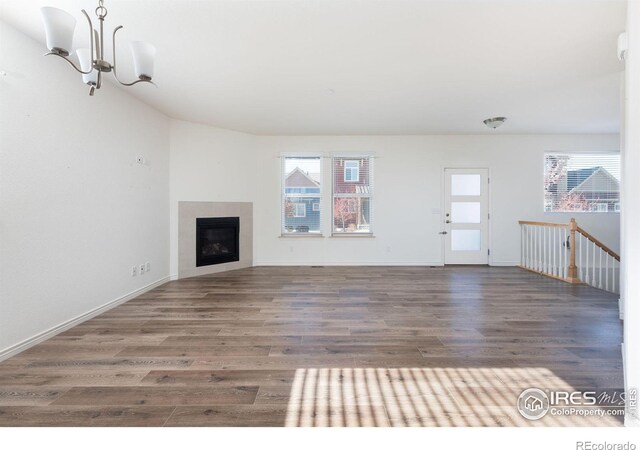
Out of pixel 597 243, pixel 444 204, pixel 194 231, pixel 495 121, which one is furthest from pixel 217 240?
pixel 597 243

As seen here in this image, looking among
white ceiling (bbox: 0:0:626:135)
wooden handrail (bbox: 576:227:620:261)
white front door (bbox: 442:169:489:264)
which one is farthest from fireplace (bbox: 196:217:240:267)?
wooden handrail (bbox: 576:227:620:261)

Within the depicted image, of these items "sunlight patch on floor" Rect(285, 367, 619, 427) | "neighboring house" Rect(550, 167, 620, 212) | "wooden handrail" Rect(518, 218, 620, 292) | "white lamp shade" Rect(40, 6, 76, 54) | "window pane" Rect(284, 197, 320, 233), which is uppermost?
"white lamp shade" Rect(40, 6, 76, 54)

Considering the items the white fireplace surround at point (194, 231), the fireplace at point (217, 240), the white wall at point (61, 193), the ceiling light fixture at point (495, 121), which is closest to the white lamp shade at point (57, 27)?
the white wall at point (61, 193)

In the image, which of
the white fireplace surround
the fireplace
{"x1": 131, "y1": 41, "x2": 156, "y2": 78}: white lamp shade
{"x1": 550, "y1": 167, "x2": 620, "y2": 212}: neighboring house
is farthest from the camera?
{"x1": 550, "y1": 167, "x2": 620, "y2": 212}: neighboring house

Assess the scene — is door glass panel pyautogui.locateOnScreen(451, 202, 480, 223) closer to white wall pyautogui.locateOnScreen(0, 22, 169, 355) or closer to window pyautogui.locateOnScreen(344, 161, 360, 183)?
window pyautogui.locateOnScreen(344, 161, 360, 183)

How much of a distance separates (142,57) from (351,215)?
201 inches

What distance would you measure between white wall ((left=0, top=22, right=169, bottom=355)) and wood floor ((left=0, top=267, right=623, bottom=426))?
0.36 m

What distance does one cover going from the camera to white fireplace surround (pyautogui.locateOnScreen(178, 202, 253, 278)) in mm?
5363

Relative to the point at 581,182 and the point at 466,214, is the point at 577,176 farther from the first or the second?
the point at 466,214

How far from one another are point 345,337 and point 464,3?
286 centimetres

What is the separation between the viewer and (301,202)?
658cm

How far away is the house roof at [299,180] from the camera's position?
6555 mm
